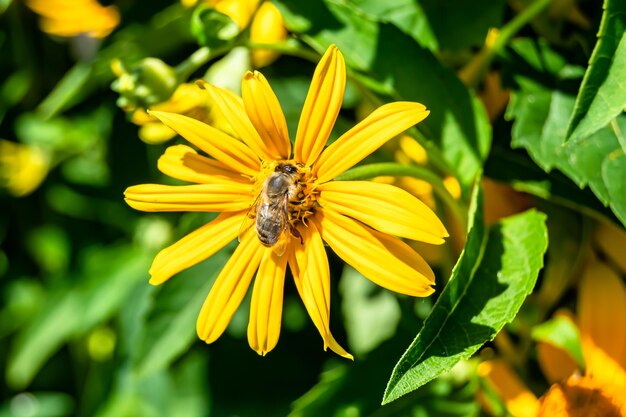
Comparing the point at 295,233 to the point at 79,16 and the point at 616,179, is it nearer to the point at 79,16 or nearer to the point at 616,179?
the point at 616,179

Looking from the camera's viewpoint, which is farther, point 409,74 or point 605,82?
point 409,74

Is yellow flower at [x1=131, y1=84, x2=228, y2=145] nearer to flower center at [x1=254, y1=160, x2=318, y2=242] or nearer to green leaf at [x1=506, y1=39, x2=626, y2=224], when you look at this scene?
flower center at [x1=254, y1=160, x2=318, y2=242]

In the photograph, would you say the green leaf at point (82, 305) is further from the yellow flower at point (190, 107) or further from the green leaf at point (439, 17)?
the green leaf at point (439, 17)

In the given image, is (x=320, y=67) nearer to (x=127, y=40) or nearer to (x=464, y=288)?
(x=464, y=288)

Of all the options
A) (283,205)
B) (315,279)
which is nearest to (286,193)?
(283,205)

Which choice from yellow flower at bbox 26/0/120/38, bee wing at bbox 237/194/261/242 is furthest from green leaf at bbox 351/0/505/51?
yellow flower at bbox 26/0/120/38

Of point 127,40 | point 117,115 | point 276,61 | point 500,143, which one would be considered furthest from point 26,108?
point 500,143
